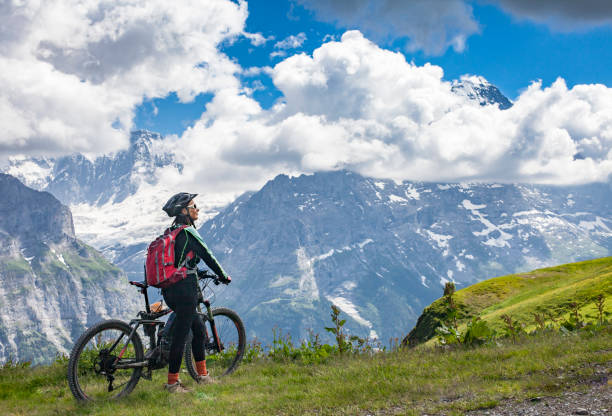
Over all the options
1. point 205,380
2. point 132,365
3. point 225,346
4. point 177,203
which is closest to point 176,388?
point 205,380

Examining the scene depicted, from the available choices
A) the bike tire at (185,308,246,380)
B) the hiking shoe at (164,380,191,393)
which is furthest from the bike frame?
the hiking shoe at (164,380,191,393)

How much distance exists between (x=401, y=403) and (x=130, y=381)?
542cm

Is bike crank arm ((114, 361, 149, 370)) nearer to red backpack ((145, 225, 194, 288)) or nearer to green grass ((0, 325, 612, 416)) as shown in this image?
green grass ((0, 325, 612, 416))

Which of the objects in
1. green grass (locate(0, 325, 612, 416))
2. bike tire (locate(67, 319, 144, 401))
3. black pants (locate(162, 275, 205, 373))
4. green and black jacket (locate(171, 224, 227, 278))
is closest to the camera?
green grass (locate(0, 325, 612, 416))

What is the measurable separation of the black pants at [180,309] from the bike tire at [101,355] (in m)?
0.69

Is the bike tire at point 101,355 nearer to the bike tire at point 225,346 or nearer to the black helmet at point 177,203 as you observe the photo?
the bike tire at point 225,346

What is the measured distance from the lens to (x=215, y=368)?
10.4 metres

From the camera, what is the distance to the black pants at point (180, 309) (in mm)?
8391

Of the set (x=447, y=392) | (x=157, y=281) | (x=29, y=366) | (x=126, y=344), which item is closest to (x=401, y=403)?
(x=447, y=392)

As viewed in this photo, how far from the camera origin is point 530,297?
39.0 feet

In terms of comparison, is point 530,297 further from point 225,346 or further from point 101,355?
point 101,355

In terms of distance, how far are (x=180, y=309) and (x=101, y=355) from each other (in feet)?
5.55

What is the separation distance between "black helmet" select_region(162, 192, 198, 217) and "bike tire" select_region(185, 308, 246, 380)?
239 cm

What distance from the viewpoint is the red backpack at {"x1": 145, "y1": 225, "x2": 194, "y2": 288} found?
316 inches
